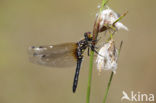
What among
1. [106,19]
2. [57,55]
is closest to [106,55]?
[106,19]

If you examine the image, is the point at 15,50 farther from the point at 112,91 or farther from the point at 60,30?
the point at 112,91

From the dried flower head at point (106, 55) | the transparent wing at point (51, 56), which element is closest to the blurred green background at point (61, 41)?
the transparent wing at point (51, 56)

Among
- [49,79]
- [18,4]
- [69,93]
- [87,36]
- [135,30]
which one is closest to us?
[87,36]

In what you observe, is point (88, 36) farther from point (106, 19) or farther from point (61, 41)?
point (61, 41)

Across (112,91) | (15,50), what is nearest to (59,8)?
(15,50)

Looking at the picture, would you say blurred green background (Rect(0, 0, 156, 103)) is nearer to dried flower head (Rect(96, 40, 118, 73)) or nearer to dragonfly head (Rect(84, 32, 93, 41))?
dragonfly head (Rect(84, 32, 93, 41))

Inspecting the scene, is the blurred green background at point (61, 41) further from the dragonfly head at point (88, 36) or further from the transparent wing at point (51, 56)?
the dragonfly head at point (88, 36)

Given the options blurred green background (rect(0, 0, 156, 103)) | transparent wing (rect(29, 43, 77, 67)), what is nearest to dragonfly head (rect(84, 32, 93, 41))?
transparent wing (rect(29, 43, 77, 67))

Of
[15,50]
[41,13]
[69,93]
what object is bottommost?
[69,93]
